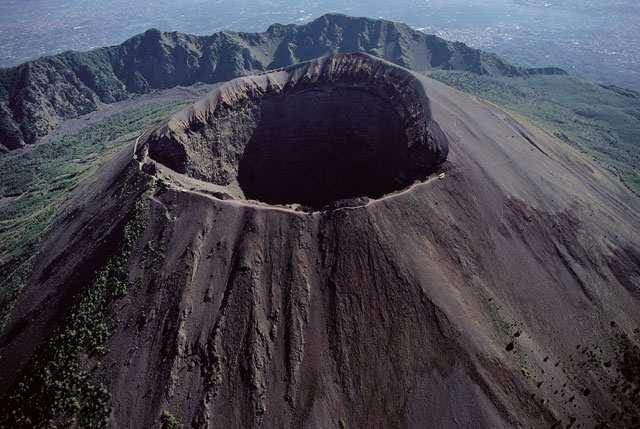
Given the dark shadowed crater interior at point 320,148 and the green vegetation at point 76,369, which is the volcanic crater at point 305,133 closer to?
the dark shadowed crater interior at point 320,148

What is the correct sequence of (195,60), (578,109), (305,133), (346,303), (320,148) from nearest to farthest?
(346,303) < (320,148) < (305,133) < (578,109) < (195,60)

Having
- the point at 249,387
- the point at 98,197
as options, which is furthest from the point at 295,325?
the point at 98,197

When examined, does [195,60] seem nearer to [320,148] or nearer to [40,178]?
[40,178]

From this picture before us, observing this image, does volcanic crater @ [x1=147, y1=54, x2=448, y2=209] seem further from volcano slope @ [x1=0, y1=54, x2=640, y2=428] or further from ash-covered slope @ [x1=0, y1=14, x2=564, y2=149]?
ash-covered slope @ [x1=0, y1=14, x2=564, y2=149]

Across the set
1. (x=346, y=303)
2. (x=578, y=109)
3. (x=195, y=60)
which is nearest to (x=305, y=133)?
(x=346, y=303)

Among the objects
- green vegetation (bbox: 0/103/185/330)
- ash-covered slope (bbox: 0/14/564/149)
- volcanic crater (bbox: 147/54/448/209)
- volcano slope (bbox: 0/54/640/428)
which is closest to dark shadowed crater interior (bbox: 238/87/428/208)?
volcanic crater (bbox: 147/54/448/209)

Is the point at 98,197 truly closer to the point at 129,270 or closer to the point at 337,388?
the point at 129,270
